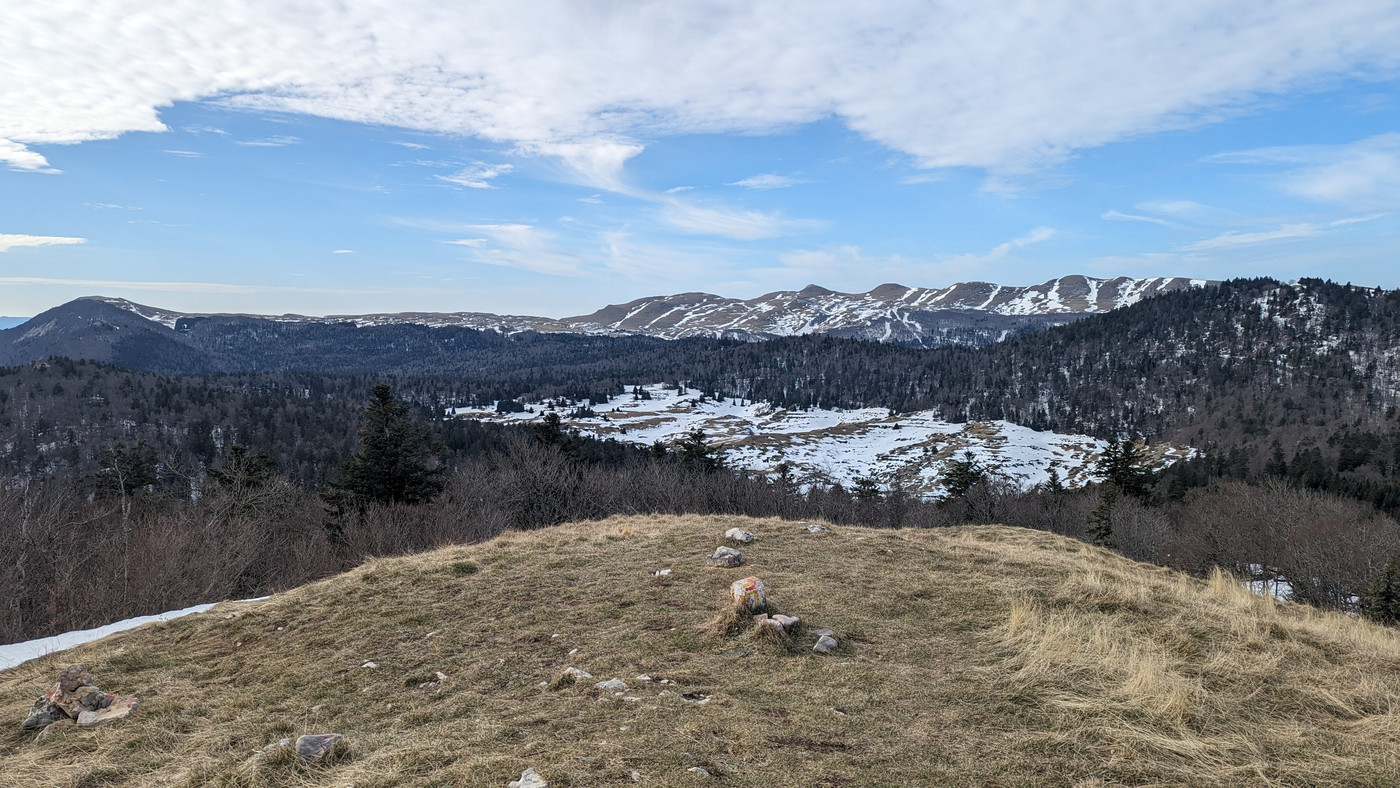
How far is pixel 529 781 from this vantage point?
18.5 ft

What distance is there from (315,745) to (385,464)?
Answer: 39.2 meters

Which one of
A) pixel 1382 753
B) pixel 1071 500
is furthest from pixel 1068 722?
pixel 1071 500

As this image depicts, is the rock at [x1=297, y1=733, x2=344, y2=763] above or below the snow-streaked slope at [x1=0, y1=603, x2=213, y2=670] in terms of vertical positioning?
above

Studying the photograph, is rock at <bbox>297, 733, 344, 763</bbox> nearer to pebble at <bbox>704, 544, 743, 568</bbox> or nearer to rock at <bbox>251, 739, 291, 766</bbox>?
rock at <bbox>251, 739, 291, 766</bbox>

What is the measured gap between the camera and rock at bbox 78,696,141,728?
326 inches

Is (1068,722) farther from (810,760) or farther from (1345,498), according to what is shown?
(1345,498)

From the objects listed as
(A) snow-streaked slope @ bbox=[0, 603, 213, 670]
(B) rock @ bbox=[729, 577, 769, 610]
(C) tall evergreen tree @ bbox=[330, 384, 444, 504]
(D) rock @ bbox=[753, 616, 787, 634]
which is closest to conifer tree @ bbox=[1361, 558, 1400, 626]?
(B) rock @ bbox=[729, 577, 769, 610]

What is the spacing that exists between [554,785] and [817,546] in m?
11.8

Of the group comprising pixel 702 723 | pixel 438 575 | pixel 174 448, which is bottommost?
pixel 174 448

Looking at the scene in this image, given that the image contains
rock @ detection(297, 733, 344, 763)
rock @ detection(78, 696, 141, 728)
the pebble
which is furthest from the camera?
the pebble

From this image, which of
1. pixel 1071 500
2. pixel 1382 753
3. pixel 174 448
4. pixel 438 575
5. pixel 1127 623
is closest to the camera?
pixel 1382 753

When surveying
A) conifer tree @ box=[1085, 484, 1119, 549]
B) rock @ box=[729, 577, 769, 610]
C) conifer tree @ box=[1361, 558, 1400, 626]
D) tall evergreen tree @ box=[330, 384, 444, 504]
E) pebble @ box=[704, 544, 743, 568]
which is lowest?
conifer tree @ box=[1085, 484, 1119, 549]

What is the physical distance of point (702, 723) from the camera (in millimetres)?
6871

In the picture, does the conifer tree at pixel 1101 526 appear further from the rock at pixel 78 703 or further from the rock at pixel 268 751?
the rock at pixel 78 703
